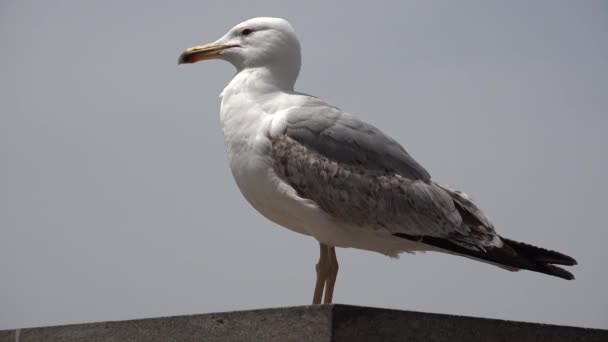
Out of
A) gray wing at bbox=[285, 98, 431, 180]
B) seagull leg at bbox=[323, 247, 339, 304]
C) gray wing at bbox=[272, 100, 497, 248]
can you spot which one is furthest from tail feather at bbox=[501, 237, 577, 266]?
seagull leg at bbox=[323, 247, 339, 304]

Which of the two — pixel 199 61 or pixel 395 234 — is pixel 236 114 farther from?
pixel 395 234

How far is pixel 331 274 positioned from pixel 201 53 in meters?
2.09

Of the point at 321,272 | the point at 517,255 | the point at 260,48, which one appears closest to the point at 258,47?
the point at 260,48

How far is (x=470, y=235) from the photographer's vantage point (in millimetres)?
6879

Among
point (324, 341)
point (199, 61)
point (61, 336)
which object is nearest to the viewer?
point (324, 341)

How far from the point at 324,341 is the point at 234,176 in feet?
6.41

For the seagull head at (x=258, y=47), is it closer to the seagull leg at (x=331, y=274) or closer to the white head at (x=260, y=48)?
the white head at (x=260, y=48)

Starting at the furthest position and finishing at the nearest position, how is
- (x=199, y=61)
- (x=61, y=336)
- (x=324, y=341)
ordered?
(x=199, y=61) → (x=61, y=336) → (x=324, y=341)

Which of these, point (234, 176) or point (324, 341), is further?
point (234, 176)

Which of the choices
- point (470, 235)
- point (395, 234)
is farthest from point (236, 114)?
point (470, 235)

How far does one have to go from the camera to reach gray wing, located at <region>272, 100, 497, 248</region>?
654cm

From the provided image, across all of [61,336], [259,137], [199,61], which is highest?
[199,61]

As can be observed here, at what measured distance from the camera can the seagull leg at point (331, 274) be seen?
6.87 metres

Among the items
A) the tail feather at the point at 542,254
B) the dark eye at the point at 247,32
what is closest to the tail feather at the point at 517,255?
the tail feather at the point at 542,254
